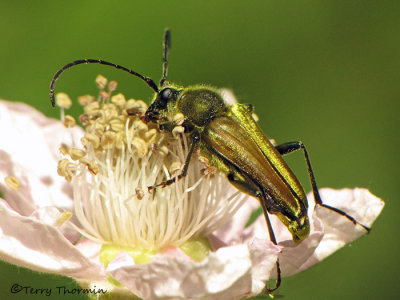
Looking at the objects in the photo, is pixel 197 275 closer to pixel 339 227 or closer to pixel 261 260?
pixel 261 260

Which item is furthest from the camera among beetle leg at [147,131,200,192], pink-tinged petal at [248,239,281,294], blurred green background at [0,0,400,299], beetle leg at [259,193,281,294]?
blurred green background at [0,0,400,299]

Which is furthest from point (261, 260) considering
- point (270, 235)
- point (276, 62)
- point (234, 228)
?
point (276, 62)

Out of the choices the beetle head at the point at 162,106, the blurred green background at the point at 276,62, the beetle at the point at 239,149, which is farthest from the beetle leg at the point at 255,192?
the blurred green background at the point at 276,62

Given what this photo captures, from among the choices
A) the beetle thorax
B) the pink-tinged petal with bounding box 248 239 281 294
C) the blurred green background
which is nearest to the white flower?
the pink-tinged petal with bounding box 248 239 281 294

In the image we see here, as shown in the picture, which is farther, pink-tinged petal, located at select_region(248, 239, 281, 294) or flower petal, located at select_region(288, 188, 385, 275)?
flower petal, located at select_region(288, 188, 385, 275)

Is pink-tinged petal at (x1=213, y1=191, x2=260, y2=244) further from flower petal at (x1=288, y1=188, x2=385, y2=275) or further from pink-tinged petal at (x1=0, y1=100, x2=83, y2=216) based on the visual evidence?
pink-tinged petal at (x1=0, y1=100, x2=83, y2=216)

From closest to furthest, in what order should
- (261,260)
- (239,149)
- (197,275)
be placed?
(197,275), (261,260), (239,149)

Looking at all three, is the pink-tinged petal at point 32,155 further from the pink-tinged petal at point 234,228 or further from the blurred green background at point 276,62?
the blurred green background at point 276,62
